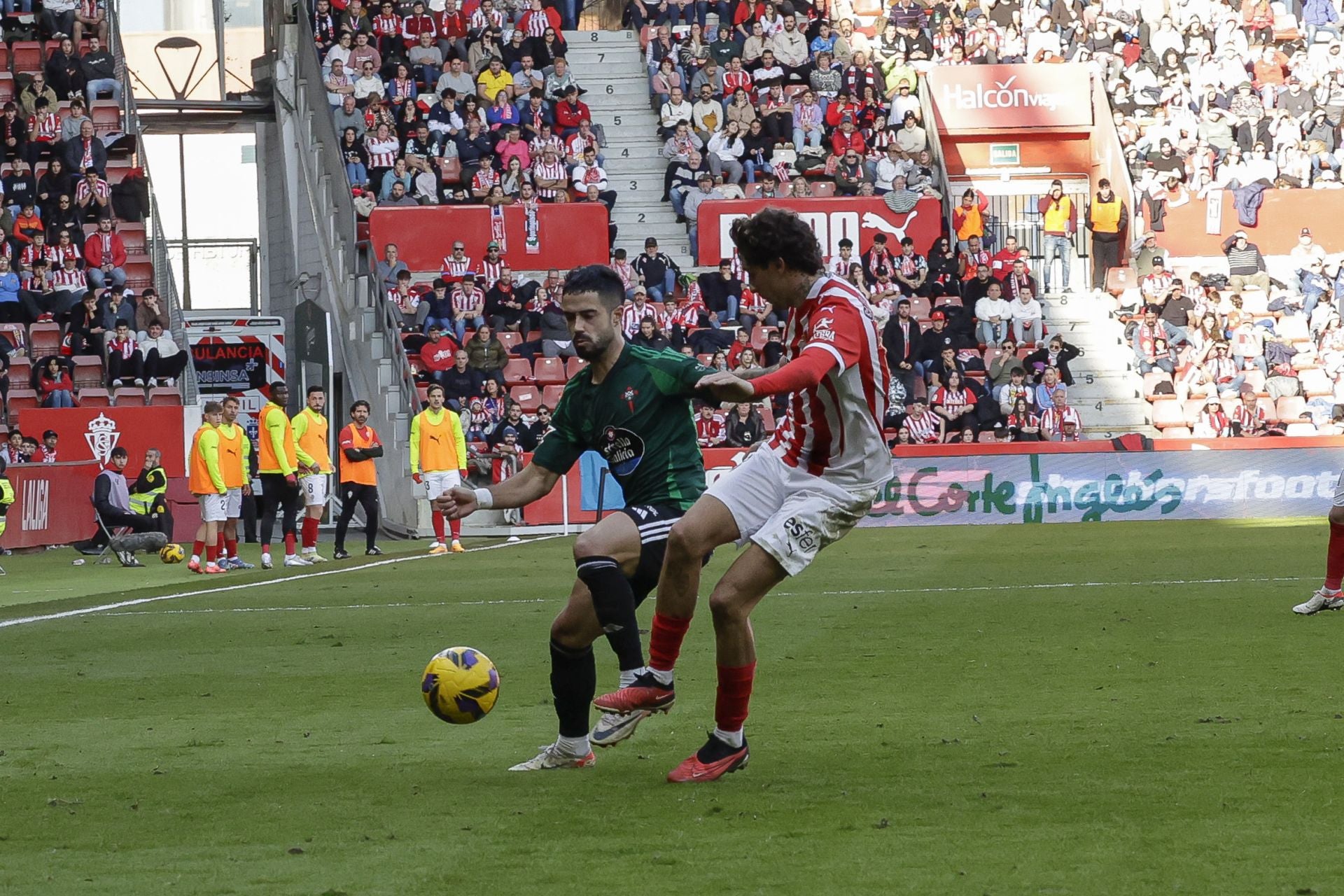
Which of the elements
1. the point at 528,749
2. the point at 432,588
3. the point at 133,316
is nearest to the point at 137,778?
the point at 528,749

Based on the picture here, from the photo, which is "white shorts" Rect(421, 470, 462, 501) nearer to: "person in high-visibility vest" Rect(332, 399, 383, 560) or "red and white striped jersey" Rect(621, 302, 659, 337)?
"person in high-visibility vest" Rect(332, 399, 383, 560)

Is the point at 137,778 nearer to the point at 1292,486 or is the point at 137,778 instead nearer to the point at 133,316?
the point at 1292,486

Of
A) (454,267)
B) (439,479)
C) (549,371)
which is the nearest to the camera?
(439,479)

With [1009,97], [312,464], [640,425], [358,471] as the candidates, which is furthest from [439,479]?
[1009,97]

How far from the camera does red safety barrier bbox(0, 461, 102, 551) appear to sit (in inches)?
915

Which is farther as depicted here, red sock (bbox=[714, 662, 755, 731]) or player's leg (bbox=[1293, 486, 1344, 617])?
player's leg (bbox=[1293, 486, 1344, 617])

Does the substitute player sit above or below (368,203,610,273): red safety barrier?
below

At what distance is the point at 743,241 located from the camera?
241 inches

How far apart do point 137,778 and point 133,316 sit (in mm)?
22111

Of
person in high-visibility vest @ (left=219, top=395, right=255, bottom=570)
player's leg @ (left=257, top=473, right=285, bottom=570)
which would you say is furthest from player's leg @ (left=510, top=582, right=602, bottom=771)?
player's leg @ (left=257, top=473, right=285, bottom=570)

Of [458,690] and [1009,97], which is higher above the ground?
[1009,97]

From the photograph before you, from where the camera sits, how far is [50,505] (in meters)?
23.8

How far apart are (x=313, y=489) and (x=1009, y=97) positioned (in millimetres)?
18234

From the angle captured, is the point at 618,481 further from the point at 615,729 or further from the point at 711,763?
the point at 711,763
